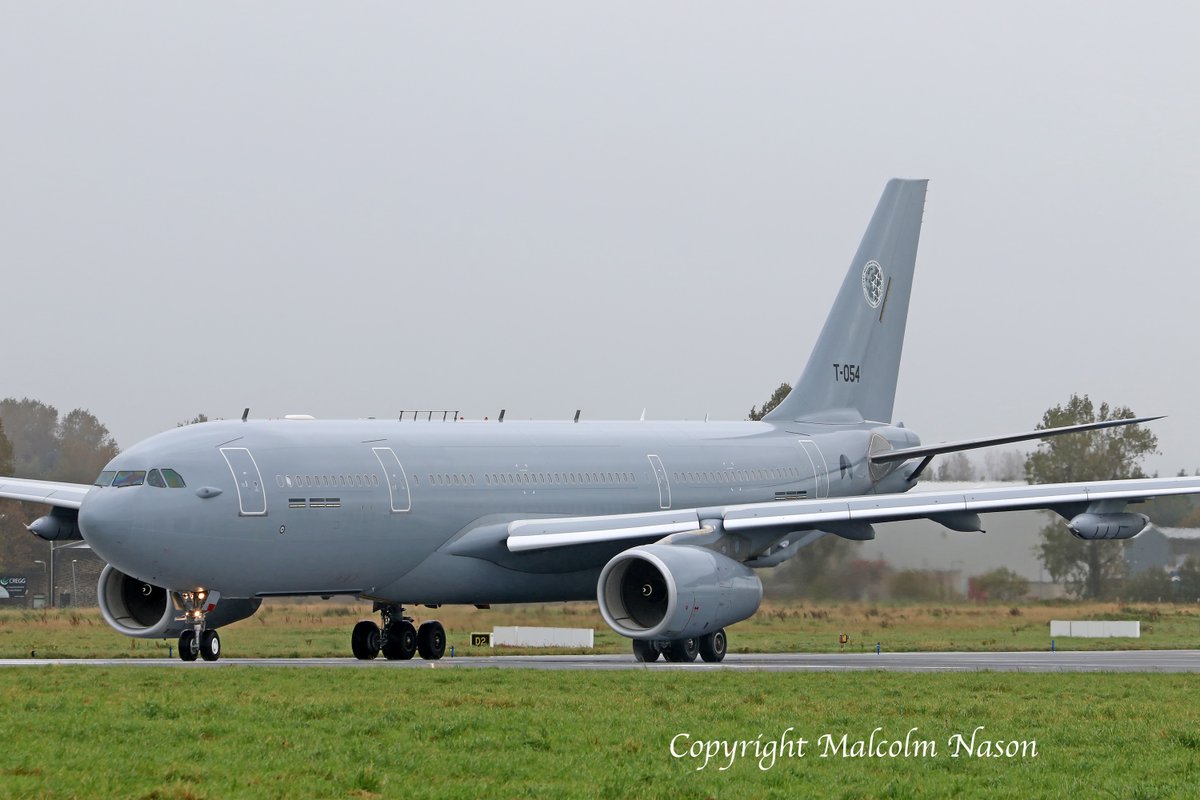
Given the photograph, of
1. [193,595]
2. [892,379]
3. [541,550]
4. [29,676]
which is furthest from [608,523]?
[892,379]

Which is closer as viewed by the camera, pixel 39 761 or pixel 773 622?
pixel 39 761

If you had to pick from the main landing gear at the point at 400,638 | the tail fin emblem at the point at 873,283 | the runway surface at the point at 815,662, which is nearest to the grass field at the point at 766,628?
the main landing gear at the point at 400,638

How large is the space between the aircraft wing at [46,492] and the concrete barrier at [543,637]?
10.5 meters

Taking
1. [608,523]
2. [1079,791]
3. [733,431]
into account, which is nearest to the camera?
[1079,791]

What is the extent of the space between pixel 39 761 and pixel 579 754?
455 centimetres

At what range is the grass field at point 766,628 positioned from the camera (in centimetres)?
3794

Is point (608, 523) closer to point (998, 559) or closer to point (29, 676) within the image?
point (29, 676)

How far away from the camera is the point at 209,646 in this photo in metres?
29.1

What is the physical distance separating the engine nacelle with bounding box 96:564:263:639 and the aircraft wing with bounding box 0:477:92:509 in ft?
5.56

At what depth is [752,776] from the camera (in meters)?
15.0

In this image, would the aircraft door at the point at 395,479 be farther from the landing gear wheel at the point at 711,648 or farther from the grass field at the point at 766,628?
the landing gear wheel at the point at 711,648

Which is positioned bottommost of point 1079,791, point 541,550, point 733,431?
point 1079,791

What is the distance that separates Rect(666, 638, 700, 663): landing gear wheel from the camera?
31500 mm

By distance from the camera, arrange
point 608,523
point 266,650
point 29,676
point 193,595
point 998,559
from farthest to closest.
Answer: point 998,559
point 266,650
point 608,523
point 193,595
point 29,676
